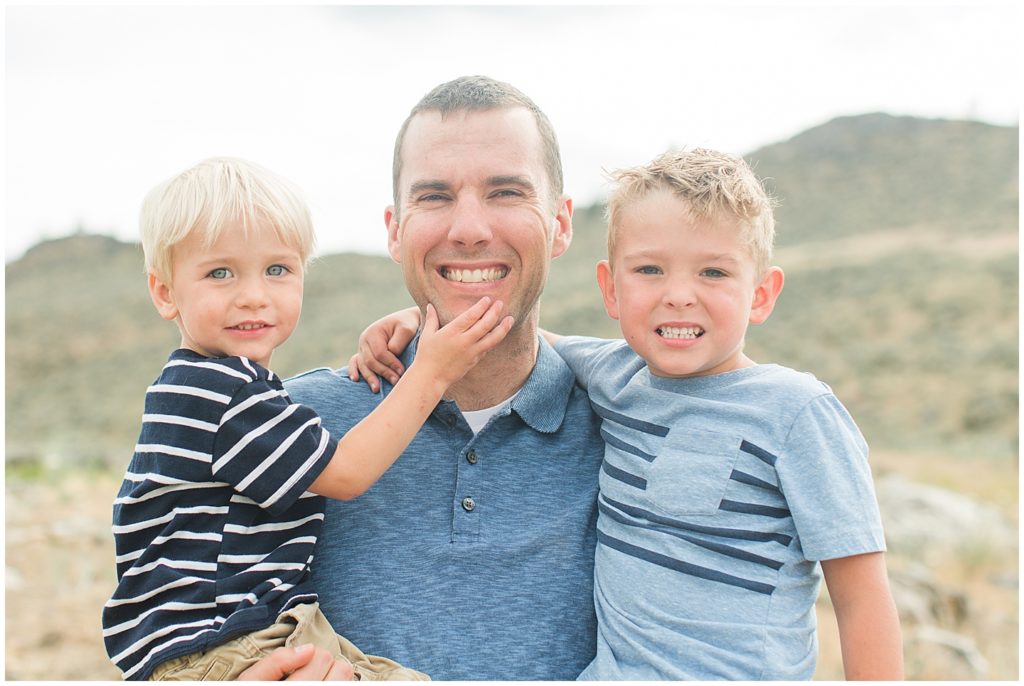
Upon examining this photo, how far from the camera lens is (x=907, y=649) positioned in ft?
21.9

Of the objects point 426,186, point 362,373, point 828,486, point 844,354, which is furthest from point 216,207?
point 844,354

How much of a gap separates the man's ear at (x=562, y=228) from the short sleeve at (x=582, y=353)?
315mm

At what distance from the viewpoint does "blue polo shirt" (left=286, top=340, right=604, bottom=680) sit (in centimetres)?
241

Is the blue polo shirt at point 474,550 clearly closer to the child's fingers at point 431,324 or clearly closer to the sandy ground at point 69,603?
the child's fingers at point 431,324

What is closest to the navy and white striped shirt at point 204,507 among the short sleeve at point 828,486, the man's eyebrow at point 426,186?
the man's eyebrow at point 426,186

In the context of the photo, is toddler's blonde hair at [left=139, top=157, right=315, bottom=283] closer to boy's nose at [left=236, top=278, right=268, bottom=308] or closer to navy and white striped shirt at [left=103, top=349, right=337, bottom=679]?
boy's nose at [left=236, top=278, right=268, bottom=308]

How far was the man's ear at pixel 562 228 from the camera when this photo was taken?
2.96 meters

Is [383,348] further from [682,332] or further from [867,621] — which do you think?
[867,621]

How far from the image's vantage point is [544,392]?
9.03ft

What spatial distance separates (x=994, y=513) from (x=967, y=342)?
13673mm

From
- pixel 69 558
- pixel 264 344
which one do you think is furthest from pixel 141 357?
pixel 264 344

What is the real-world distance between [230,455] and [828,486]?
1487 mm

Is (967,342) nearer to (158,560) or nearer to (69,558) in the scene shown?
(69,558)

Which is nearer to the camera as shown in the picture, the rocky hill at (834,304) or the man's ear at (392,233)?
the man's ear at (392,233)
